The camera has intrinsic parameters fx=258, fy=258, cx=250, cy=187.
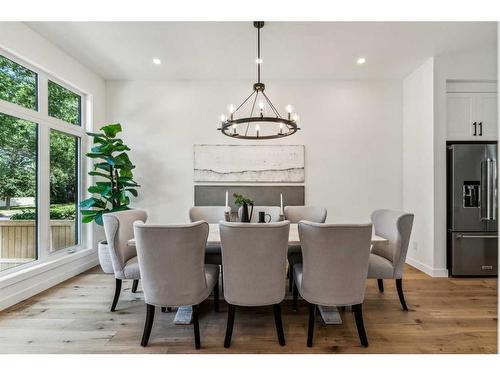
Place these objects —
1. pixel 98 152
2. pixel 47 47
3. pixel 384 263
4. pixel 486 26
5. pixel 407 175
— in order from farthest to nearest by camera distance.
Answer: pixel 407 175 → pixel 98 152 → pixel 47 47 → pixel 486 26 → pixel 384 263

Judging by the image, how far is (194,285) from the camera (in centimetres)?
180

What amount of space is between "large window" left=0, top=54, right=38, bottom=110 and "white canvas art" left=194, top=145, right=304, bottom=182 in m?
A: 2.00

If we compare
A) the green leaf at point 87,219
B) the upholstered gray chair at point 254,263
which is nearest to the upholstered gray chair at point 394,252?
the upholstered gray chair at point 254,263

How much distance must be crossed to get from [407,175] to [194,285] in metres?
3.58

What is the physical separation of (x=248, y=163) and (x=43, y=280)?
2.92 metres

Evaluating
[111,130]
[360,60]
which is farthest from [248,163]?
[360,60]

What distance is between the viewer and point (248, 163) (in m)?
4.00

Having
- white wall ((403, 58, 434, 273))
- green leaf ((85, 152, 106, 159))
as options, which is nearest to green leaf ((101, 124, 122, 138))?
green leaf ((85, 152, 106, 159))

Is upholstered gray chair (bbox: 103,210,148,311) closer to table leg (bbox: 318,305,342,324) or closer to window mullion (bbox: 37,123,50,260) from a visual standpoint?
window mullion (bbox: 37,123,50,260)

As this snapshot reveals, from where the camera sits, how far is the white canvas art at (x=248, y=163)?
4.00 meters

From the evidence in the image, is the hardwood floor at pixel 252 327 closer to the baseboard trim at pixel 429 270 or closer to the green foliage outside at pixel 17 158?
the baseboard trim at pixel 429 270

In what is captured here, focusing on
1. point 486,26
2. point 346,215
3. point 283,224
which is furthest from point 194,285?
point 486,26

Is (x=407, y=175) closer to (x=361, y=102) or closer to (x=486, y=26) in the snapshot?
(x=361, y=102)

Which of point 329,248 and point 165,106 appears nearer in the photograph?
point 329,248
